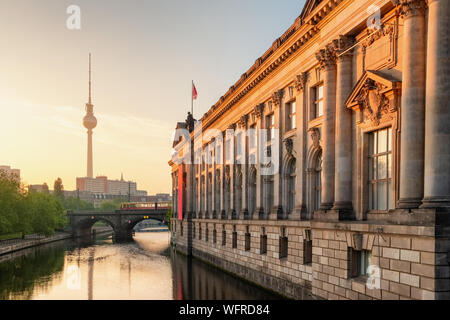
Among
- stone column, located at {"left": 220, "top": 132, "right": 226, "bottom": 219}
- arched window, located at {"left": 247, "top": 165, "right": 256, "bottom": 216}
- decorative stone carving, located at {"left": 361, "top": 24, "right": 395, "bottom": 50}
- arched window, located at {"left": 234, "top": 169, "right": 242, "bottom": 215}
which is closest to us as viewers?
decorative stone carving, located at {"left": 361, "top": 24, "right": 395, "bottom": 50}

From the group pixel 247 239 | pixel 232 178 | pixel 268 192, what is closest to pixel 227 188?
pixel 232 178

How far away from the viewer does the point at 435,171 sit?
17.0 meters

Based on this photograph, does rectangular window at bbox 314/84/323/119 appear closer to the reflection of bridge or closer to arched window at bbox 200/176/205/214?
arched window at bbox 200/176/205/214

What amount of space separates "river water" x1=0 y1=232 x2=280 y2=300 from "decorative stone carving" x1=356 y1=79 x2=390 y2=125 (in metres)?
15.1

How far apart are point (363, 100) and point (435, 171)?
6.75m

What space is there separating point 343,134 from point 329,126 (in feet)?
5.01

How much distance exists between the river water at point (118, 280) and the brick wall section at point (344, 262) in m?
2.01

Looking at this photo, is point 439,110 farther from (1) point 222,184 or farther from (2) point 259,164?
(1) point 222,184

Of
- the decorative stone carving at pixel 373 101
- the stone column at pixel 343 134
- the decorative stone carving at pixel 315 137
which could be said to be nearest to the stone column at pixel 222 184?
the decorative stone carving at pixel 315 137

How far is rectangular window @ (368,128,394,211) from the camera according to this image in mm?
21516

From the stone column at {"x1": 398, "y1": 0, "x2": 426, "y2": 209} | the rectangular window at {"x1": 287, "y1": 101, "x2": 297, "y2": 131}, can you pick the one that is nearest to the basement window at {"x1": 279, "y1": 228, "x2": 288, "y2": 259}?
the rectangular window at {"x1": 287, "y1": 101, "x2": 297, "y2": 131}

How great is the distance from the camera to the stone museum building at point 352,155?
56.1 feet
